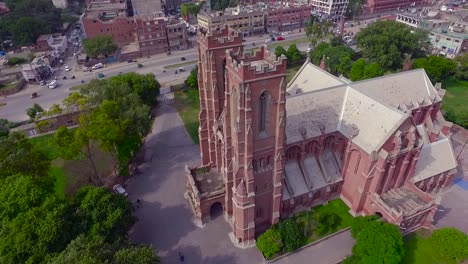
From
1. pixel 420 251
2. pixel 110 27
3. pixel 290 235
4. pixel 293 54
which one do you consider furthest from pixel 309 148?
pixel 110 27

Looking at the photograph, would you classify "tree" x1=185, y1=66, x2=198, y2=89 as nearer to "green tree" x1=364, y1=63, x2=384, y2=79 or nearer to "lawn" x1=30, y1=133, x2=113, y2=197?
"lawn" x1=30, y1=133, x2=113, y2=197

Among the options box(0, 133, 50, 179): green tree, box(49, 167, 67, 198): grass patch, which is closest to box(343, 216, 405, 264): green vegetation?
box(0, 133, 50, 179): green tree

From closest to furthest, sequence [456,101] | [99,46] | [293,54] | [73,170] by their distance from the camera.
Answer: [73,170], [456,101], [293,54], [99,46]

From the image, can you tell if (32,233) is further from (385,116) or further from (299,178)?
(385,116)

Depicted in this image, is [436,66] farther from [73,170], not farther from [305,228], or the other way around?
[73,170]

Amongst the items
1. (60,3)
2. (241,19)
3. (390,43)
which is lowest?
(390,43)

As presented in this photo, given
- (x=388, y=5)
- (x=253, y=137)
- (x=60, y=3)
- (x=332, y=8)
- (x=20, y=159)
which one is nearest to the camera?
(x=253, y=137)
